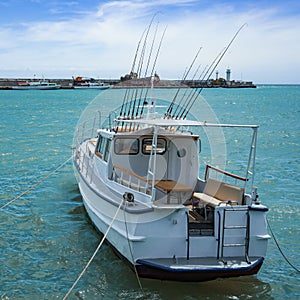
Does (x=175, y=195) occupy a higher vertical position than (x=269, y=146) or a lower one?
higher

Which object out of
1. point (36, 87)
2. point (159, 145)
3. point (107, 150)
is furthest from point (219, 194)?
point (36, 87)

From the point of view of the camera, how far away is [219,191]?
11.9 metres

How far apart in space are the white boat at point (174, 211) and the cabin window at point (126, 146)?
0.01 meters

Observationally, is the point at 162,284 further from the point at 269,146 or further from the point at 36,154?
the point at 269,146

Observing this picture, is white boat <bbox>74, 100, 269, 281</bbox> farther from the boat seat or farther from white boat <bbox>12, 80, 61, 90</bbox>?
white boat <bbox>12, 80, 61, 90</bbox>

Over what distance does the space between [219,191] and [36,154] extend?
18526 mm

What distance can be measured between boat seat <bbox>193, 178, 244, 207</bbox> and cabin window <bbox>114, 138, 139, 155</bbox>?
212 cm

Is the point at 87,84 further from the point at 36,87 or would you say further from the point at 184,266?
the point at 184,266

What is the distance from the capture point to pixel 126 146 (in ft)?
43.7

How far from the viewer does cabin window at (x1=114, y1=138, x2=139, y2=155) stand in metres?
13.2

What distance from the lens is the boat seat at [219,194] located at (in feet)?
36.8

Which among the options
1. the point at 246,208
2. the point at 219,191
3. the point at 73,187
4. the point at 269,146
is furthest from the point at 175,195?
the point at 269,146

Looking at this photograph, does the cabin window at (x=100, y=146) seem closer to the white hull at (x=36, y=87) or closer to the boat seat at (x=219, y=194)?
the boat seat at (x=219, y=194)

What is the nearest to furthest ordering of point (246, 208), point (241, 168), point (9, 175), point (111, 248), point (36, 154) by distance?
point (246, 208)
point (111, 248)
point (9, 175)
point (241, 168)
point (36, 154)
